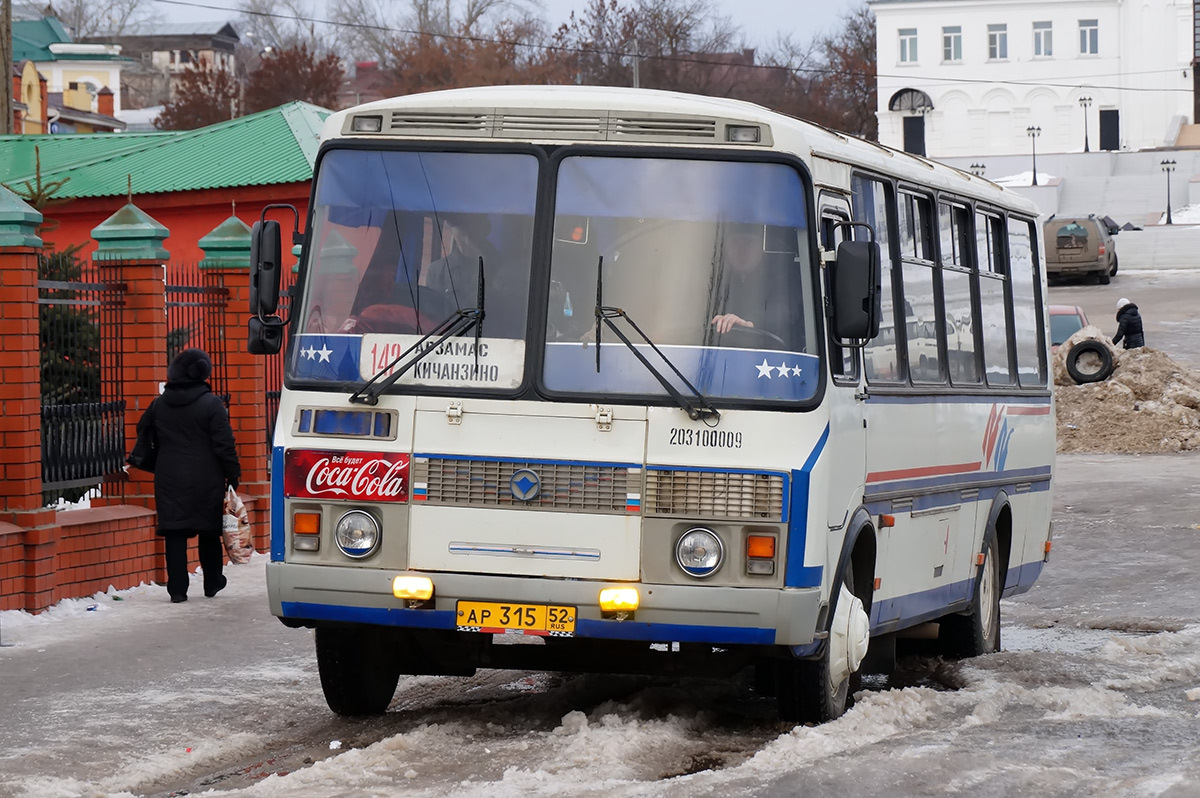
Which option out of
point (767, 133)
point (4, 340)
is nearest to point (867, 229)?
point (767, 133)

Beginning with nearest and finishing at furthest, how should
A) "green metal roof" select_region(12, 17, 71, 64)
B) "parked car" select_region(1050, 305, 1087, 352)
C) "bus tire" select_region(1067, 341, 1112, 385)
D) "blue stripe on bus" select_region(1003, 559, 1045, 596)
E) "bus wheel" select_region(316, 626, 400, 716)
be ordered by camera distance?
1. "bus wheel" select_region(316, 626, 400, 716)
2. "blue stripe on bus" select_region(1003, 559, 1045, 596)
3. "bus tire" select_region(1067, 341, 1112, 385)
4. "parked car" select_region(1050, 305, 1087, 352)
5. "green metal roof" select_region(12, 17, 71, 64)

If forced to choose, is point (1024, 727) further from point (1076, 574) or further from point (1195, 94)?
point (1195, 94)

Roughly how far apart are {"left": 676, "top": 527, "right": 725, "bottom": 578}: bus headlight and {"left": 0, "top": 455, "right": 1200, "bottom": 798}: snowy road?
737mm

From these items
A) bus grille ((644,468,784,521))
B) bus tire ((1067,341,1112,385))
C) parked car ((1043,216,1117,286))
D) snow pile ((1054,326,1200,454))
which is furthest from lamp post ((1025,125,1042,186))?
bus grille ((644,468,784,521))

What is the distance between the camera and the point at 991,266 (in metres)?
11.5

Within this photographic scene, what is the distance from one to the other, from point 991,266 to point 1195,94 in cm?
8730

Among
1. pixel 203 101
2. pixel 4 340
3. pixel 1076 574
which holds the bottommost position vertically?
pixel 1076 574

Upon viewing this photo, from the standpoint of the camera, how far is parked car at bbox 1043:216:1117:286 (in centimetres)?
5306

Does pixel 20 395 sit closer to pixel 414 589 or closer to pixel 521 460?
pixel 414 589

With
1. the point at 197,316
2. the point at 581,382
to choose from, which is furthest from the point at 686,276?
the point at 197,316

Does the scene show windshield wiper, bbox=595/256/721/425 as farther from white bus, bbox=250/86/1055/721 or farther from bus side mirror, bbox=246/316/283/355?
bus side mirror, bbox=246/316/283/355

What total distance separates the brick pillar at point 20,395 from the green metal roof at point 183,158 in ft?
44.7

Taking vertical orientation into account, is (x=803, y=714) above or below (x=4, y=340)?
below

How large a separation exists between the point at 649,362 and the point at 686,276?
1.25 ft
